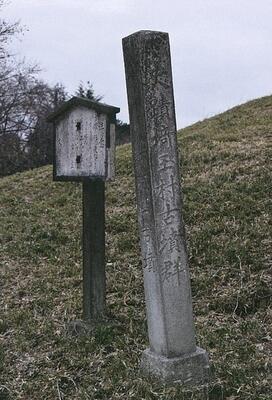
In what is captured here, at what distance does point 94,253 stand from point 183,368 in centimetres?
175

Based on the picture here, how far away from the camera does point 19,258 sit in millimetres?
7867

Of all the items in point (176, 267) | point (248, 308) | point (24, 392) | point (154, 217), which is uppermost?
point (154, 217)

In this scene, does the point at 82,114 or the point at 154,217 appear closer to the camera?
the point at 154,217

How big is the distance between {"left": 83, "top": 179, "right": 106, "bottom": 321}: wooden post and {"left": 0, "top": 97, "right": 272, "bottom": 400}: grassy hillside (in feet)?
0.83

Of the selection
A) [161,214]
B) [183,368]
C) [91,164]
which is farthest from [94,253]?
[183,368]

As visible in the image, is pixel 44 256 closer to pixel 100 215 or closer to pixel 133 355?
pixel 100 215

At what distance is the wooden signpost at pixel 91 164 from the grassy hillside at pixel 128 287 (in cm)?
40

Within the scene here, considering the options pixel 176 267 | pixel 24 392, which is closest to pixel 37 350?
pixel 24 392

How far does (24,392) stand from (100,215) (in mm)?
1867

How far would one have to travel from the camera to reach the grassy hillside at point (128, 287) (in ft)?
14.0

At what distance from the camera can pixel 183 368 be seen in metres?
4.05

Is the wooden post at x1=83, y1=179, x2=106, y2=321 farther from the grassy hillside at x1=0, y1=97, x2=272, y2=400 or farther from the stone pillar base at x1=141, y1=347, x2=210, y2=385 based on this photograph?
the stone pillar base at x1=141, y1=347, x2=210, y2=385

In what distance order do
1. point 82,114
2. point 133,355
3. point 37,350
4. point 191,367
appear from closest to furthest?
point 191,367, point 133,355, point 37,350, point 82,114

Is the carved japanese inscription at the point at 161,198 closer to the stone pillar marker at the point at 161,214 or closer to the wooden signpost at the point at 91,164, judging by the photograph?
the stone pillar marker at the point at 161,214
